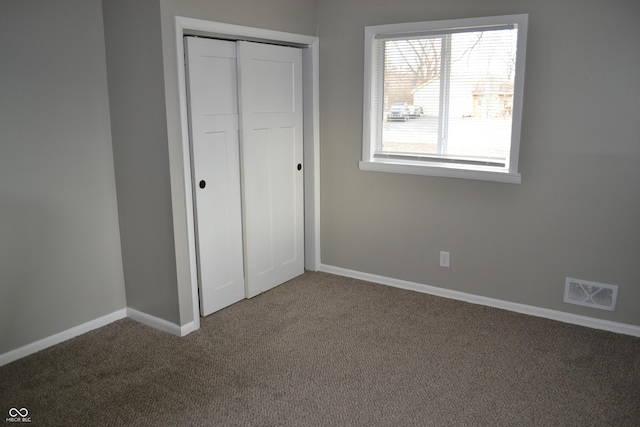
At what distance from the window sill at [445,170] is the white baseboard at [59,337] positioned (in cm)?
213

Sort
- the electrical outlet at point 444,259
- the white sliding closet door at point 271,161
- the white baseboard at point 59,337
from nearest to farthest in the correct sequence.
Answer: the white baseboard at point 59,337
the white sliding closet door at point 271,161
the electrical outlet at point 444,259

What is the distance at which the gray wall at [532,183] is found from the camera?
10.5 ft

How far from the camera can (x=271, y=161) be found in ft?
13.2

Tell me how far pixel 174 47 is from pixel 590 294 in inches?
120

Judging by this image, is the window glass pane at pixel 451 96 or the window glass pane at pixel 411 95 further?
the window glass pane at pixel 411 95

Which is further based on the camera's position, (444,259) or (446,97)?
(444,259)

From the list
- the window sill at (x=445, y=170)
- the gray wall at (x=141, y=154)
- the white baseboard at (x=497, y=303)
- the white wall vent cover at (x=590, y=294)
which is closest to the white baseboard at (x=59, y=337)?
the gray wall at (x=141, y=154)

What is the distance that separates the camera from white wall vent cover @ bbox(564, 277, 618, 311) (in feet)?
11.1

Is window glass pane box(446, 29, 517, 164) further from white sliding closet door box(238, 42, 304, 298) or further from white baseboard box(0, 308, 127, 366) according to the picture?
white baseboard box(0, 308, 127, 366)

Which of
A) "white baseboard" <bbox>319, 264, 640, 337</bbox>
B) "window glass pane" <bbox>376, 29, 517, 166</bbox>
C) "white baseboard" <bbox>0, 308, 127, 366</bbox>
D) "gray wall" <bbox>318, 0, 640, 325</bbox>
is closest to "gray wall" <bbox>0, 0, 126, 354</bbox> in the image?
"white baseboard" <bbox>0, 308, 127, 366</bbox>

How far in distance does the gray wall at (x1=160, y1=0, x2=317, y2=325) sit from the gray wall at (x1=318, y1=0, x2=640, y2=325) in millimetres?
620

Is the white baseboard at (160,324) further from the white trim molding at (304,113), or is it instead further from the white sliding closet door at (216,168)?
the white sliding closet door at (216,168)

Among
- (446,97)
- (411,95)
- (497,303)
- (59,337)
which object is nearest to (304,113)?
(411,95)

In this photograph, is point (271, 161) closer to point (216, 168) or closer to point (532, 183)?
point (216, 168)
